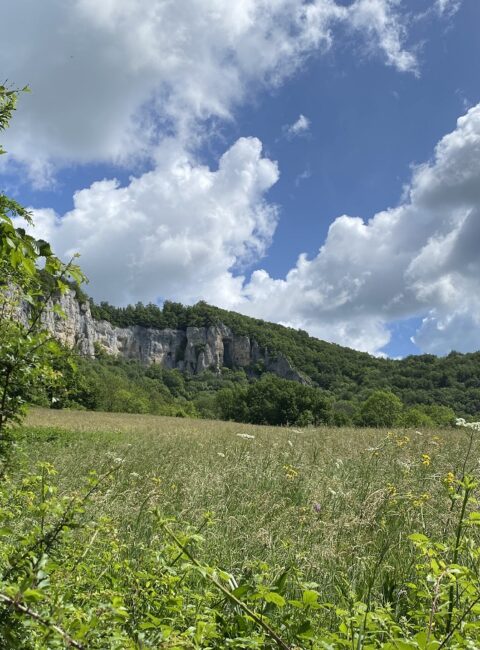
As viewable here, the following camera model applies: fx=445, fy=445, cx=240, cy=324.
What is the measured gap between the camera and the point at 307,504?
15.3 feet

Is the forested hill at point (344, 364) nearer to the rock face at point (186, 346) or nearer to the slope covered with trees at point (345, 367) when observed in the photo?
the slope covered with trees at point (345, 367)

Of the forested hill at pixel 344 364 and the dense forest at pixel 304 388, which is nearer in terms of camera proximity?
the dense forest at pixel 304 388

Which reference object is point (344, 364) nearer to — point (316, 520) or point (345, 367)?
point (345, 367)

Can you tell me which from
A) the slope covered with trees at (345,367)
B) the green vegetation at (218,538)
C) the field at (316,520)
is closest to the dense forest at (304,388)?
the slope covered with trees at (345,367)

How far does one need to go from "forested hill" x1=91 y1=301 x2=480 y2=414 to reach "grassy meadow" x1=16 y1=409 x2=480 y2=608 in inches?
1819

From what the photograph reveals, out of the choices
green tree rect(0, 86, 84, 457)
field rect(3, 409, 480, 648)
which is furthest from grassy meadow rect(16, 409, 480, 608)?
green tree rect(0, 86, 84, 457)

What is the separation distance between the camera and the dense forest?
58344mm

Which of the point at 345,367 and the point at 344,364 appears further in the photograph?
the point at 344,364

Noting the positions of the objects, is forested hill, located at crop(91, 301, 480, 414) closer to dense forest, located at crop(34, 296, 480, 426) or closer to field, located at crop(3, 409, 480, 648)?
dense forest, located at crop(34, 296, 480, 426)

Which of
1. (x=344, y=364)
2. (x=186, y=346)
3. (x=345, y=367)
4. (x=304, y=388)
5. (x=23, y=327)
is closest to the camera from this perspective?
(x=23, y=327)

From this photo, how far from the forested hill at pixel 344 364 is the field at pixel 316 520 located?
46.5m

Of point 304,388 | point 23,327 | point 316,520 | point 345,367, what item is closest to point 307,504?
point 316,520

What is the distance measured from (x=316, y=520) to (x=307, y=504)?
0.69 metres

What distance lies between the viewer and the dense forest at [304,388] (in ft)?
191
